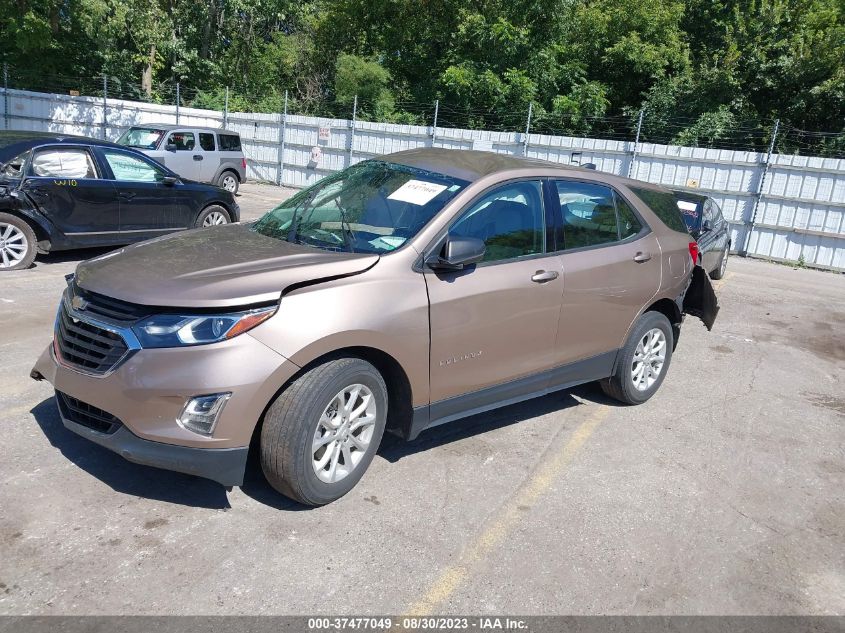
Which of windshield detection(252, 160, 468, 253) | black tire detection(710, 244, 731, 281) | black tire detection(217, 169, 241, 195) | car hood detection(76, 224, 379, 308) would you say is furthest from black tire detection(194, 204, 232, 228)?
black tire detection(217, 169, 241, 195)

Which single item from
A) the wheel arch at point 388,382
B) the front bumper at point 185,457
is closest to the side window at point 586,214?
the wheel arch at point 388,382

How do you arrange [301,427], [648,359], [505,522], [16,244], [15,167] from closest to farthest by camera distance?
[301,427], [505,522], [648,359], [15,167], [16,244]

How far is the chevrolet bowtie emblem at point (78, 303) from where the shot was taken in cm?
355

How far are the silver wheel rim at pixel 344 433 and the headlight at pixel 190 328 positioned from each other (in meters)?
0.61

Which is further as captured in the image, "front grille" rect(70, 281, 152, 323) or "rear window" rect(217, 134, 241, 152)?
"rear window" rect(217, 134, 241, 152)

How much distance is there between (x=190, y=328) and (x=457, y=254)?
4.78 feet

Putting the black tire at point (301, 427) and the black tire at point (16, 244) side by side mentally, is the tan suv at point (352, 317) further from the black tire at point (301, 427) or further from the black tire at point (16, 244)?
the black tire at point (16, 244)

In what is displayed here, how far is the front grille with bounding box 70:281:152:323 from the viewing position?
3.33 metres

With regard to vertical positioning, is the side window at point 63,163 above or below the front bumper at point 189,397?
above

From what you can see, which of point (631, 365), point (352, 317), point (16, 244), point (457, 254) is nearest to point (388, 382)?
point (352, 317)

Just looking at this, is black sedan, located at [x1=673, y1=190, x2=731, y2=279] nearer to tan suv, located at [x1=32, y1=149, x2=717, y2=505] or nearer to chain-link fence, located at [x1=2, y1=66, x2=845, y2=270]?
chain-link fence, located at [x1=2, y1=66, x2=845, y2=270]

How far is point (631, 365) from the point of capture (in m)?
5.39

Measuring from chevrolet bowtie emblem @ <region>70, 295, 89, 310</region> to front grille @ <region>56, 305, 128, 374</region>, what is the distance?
6 cm

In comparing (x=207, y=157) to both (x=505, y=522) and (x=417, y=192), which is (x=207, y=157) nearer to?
(x=417, y=192)
